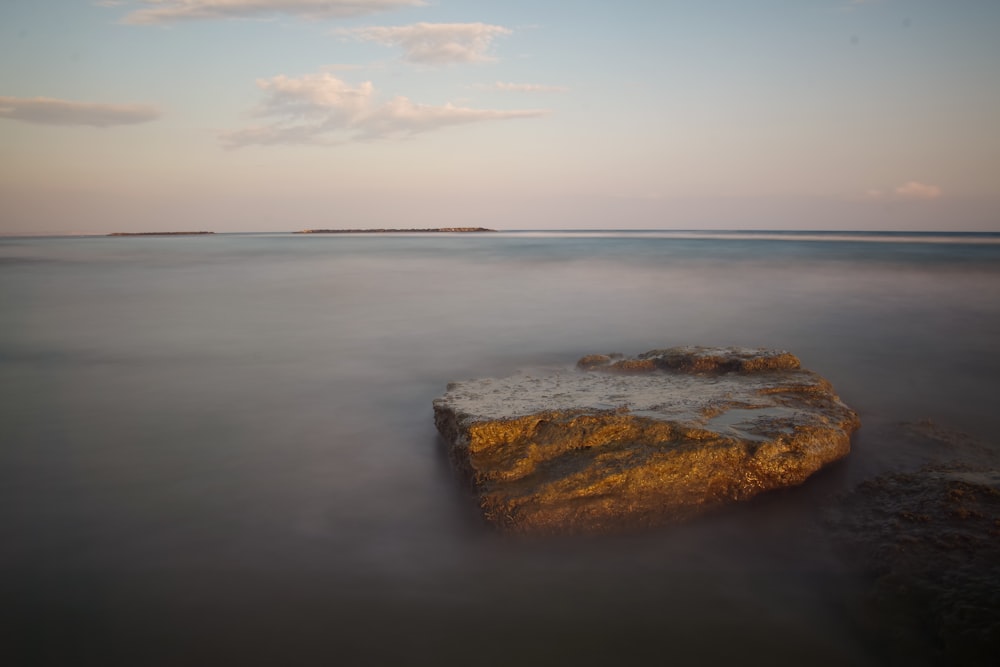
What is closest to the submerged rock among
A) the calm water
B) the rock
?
the calm water

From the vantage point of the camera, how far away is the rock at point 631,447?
3822 millimetres

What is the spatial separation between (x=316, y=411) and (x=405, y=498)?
2.41 metres

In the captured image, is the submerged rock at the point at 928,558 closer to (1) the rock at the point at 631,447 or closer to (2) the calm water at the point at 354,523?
(2) the calm water at the point at 354,523

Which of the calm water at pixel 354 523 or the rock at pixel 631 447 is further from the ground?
the rock at pixel 631 447

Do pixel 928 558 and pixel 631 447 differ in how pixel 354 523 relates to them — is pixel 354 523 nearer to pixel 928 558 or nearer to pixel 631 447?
pixel 631 447

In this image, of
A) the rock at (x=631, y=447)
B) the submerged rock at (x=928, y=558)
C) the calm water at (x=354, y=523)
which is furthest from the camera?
the rock at (x=631, y=447)

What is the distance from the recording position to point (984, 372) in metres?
7.57

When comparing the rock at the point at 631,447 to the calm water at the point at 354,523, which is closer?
the calm water at the point at 354,523

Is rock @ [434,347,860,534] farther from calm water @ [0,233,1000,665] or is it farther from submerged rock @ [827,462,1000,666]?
submerged rock @ [827,462,1000,666]

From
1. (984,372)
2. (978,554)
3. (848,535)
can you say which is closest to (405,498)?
(848,535)

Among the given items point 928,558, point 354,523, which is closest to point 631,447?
point 928,558

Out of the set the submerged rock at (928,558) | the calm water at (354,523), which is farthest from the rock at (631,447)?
the submerged rock at (928,558)

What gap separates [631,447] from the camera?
4.16 metres

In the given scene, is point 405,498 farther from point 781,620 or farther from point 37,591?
point 781,620
